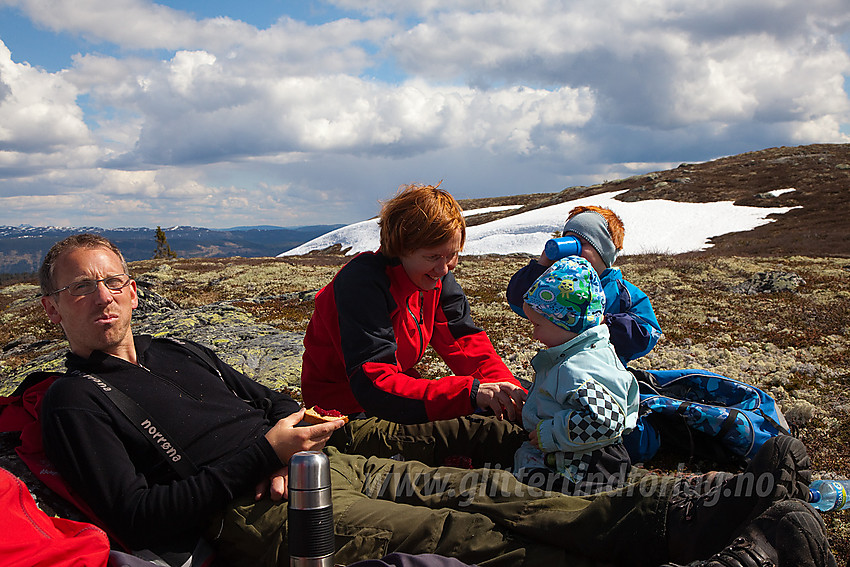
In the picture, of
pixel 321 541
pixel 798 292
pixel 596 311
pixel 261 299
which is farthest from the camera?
pixel 261 299

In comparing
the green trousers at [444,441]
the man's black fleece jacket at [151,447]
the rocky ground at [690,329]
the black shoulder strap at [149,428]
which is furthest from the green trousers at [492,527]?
the rocky ground at [690,329]

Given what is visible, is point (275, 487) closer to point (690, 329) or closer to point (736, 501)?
point (736, 501)

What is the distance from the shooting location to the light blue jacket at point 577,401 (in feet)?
13.1

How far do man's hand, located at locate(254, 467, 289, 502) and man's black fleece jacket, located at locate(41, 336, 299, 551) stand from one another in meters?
0.06

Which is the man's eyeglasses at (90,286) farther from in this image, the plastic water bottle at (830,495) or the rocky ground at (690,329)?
the plastic water bottle at (830,495)

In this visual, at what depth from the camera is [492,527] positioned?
10.9ft

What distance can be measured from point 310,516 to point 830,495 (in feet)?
14.8

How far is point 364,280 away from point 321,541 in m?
2.57

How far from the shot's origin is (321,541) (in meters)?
2.46

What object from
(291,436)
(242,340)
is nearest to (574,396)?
(291,436)

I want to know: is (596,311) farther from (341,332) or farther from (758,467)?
(341,332)

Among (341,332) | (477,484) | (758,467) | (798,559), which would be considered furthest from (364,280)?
(798,559)

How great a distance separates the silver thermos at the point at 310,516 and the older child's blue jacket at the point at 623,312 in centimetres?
325

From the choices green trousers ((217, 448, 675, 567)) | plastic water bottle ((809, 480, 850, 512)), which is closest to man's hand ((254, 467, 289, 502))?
green trousers ((217, 448, 675, 567))
